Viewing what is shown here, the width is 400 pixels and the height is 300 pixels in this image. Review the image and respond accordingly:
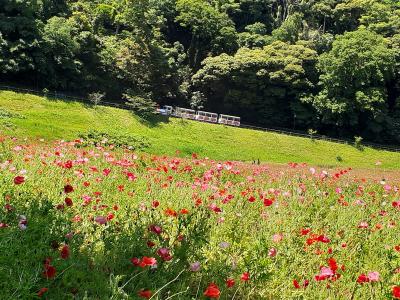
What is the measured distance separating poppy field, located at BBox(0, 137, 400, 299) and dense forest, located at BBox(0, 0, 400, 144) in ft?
117

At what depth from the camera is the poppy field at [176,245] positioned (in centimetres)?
263

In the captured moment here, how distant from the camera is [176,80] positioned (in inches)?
1999

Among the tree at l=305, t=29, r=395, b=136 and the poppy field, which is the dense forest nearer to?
the tree at l=305, t=29, r=395, b=136

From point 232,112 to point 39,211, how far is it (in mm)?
51532

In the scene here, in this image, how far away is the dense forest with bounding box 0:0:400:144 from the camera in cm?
4162

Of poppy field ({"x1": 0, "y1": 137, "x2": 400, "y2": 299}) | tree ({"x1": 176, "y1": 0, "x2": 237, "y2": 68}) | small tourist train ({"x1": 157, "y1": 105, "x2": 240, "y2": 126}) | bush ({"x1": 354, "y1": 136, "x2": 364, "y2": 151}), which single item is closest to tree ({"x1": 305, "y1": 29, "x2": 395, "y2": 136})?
bush ({"x1": 354, "y1": 136, "x2": 364, "y2": 151})

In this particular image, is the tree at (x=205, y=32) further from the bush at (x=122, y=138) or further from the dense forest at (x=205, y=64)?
the bush at (x=122, y=138)

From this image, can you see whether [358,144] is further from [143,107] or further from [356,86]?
[143,107]

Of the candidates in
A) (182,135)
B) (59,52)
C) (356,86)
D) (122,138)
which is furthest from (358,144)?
(59,52)

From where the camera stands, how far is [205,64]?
179 ft

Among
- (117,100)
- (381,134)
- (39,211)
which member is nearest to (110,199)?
(39,211)

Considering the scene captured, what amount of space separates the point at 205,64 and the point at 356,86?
19904mm

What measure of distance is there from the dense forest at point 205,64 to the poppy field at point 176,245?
3569 centimetres

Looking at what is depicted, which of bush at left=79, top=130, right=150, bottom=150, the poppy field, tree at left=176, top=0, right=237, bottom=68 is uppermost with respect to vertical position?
tree at left=176, top=0, right=237, bottom=68
